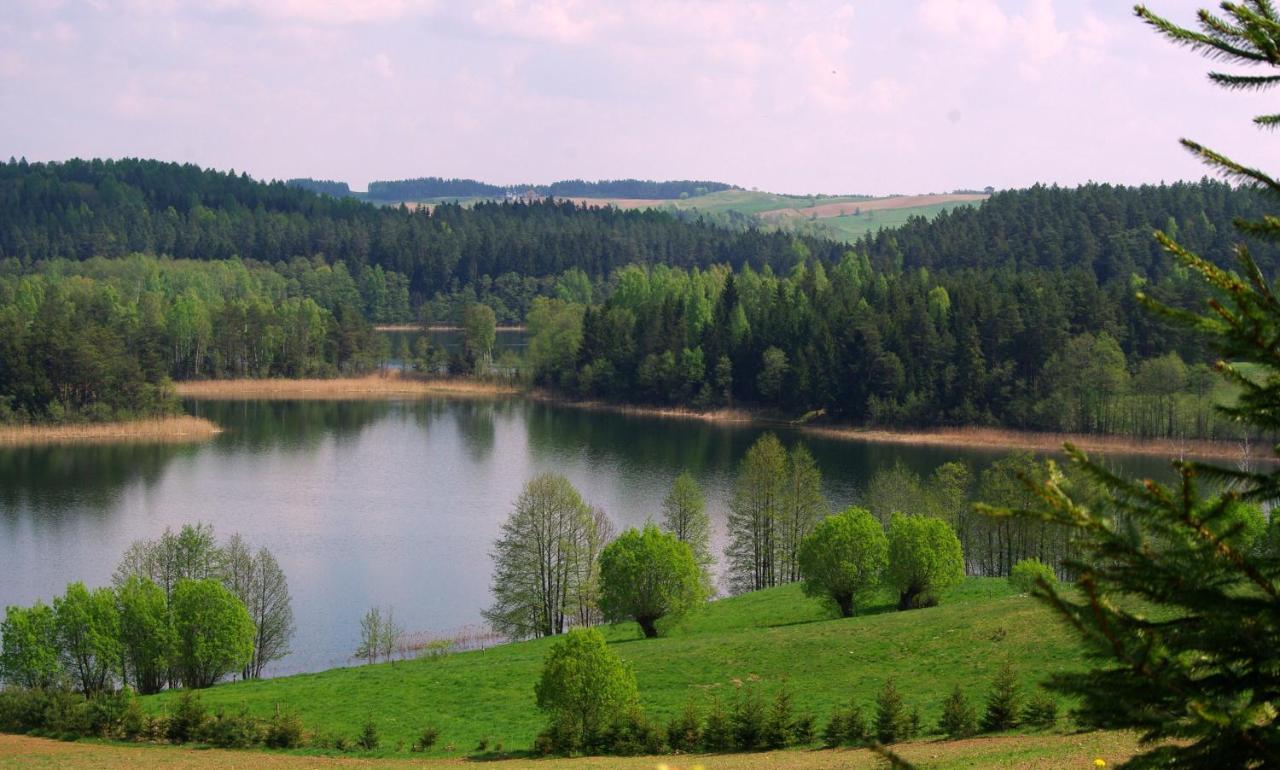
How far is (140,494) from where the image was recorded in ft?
208

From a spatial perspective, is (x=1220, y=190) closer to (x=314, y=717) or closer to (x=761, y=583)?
(x=761, y=583)

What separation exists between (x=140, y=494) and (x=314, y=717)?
3705 cm

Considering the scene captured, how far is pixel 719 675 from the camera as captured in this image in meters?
31.6

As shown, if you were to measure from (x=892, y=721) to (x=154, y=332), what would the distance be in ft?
302

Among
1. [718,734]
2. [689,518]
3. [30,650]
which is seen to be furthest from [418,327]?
[718,734]

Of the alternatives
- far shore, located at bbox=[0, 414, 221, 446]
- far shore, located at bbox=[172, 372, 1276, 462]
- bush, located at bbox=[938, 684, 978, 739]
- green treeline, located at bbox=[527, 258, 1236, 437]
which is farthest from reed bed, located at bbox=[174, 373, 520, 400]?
bush, located at bbox=[938, 684, 978, 739]

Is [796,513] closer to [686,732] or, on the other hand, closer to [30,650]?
[686,732]

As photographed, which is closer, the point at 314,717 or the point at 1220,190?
the point at 314,717

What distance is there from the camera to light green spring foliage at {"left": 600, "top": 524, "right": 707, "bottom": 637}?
39.1 meters

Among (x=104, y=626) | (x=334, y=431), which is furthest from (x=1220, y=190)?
(x=104, y=626)

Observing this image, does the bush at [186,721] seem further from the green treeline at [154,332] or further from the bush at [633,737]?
the green treeline at [154,332]

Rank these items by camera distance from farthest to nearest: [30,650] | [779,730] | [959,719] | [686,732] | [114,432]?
1. [114,432]
2. [30,650]
3. [686,732]
4. [779,730]
5. [959,719]

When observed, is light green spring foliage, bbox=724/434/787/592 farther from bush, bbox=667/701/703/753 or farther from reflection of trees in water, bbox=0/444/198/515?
reflection of trees in water, bbox=0/444/198/515

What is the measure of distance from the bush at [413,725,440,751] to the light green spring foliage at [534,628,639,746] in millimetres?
2390
